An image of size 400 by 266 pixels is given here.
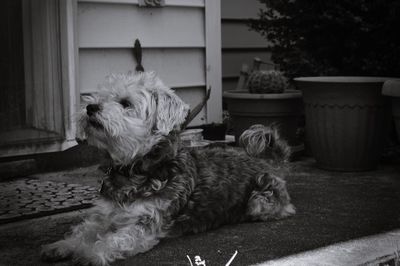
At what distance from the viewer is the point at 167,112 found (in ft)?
12.2

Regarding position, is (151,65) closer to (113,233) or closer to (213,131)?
(213,131)

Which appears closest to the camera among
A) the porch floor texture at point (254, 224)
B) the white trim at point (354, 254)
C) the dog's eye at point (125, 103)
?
the white trim at point (354, 254)

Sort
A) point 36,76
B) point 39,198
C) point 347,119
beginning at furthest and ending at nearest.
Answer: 1. point 347,119
2. point 36,76
3. point 39,198

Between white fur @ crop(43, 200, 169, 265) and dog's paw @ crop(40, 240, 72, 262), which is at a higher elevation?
white fur @ crop(43, 200, 169, 265)

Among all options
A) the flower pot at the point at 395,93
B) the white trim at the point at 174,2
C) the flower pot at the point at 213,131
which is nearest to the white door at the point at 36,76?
the white trim at the point at 174,2

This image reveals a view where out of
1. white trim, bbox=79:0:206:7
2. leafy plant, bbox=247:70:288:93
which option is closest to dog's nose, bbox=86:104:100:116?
white trim, bbox=79:0:206:7

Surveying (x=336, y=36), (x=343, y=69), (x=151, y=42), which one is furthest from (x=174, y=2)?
(x=343, y=69)

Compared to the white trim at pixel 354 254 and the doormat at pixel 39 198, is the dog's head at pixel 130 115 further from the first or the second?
the doormat at pixel 39 198

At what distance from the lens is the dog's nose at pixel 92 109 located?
3.52 m

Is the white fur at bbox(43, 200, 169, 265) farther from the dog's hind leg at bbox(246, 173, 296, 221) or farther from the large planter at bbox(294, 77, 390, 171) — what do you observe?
the large planter at bbox(294, 77, 390, 171)

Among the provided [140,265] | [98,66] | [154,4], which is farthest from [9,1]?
[140,265]

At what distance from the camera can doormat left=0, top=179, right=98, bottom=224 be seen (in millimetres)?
4582

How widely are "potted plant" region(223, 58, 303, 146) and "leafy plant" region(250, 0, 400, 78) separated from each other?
45 centimetres

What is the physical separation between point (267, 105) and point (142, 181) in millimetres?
2925
